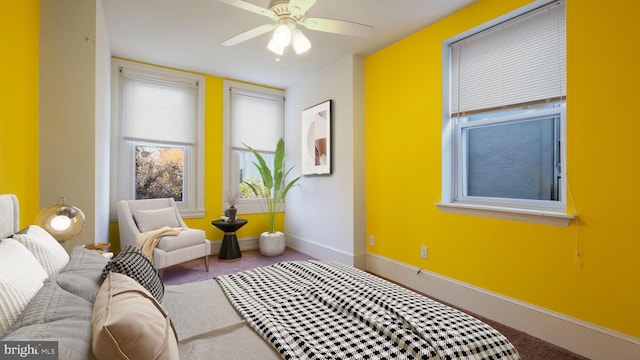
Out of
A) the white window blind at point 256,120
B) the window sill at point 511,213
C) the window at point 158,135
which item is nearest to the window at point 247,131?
the white window blind at point 256,120

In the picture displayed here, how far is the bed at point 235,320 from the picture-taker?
769 mm

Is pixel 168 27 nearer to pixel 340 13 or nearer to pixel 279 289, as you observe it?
pixel 340 13

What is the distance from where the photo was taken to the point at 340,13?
8.85 feet

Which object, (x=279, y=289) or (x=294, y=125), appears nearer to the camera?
(x=279, y=289)

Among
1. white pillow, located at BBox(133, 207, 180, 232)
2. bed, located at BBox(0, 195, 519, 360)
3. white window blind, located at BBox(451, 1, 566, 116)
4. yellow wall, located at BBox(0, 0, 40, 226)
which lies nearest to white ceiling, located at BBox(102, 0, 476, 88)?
white window blind, located at BBox(451, 1, 566, 116)

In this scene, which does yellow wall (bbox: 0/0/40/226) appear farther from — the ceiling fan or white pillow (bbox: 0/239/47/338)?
the ceiling fan

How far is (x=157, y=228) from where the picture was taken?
11.4ft

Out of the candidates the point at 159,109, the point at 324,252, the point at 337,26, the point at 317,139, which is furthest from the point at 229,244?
the point at 337,26

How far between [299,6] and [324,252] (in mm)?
2978

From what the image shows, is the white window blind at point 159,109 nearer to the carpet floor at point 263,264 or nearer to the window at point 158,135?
the window at point 158,135

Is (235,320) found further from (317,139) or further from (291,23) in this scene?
(317,139)

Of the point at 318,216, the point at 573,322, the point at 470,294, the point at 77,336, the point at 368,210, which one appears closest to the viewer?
the point at 77,336

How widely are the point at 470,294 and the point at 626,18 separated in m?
2.15

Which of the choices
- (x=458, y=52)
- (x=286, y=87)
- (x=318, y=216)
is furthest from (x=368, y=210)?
(x=286, y=87)
